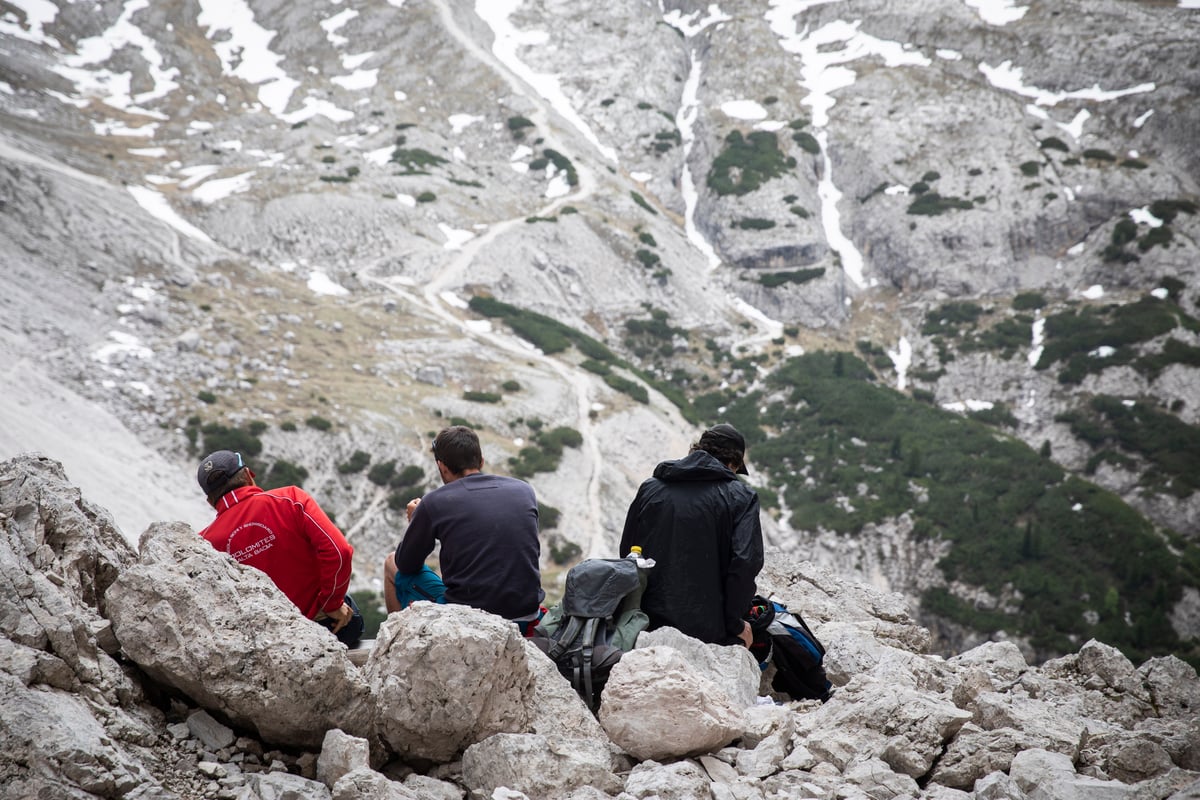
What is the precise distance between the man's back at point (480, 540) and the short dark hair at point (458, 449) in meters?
0.19

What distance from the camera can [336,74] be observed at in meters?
90.7

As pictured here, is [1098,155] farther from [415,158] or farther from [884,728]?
[884,728]

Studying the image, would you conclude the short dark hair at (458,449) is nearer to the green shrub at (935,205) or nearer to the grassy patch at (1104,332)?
the grassy patch at (1104,332)

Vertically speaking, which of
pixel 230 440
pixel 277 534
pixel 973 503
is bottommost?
pixel 973 503

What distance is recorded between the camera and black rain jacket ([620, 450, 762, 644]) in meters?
6.30

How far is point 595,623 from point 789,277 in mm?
80470

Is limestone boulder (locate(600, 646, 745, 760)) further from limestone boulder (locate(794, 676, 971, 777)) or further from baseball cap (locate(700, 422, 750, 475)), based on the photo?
baseball cap (locate(700, 422, 750, 475))

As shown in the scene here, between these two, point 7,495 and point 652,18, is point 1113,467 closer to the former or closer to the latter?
point 7,495

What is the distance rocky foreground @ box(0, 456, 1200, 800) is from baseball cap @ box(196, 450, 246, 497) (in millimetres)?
710

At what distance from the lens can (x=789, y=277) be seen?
8244 centimetres

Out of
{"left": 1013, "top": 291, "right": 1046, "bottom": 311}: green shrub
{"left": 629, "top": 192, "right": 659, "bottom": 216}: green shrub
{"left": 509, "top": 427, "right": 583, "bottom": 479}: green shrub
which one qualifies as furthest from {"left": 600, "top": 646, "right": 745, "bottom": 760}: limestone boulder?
{"left": 1013, "top": 291, "right": 1046, "bottom": 311}: green shrub

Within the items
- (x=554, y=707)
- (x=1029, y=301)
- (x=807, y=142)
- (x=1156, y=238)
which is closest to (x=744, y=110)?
(x=807, y=142)

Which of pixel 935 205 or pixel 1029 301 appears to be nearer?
→ pixel 1029 301

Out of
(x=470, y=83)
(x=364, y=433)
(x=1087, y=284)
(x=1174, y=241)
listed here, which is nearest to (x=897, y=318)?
(x=1087, y=284)
